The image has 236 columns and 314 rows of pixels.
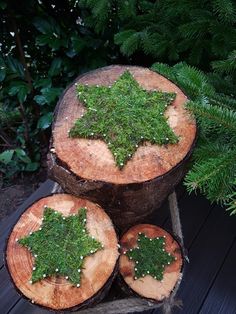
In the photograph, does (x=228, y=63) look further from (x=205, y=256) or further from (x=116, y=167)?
(x=205, y=256)

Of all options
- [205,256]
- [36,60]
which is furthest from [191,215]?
[36,60]

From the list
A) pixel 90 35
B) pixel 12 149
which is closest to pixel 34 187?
pixel 12 149

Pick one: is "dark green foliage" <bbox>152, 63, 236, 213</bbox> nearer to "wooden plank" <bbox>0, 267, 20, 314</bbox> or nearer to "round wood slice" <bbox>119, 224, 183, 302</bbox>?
"round wood slice" <bbox>119, 224, 183, 302</bbox>

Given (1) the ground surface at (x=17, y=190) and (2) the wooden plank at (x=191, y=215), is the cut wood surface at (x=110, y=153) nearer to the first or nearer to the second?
(2) the wooden plank at (x=191, y=215)

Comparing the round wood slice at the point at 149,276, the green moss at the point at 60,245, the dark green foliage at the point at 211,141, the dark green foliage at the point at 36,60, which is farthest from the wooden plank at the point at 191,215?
the dark green foliage at the point at 36,60

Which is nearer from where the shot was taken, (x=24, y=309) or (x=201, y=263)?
(x=24, y=309)

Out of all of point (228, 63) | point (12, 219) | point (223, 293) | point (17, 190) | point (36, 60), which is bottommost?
point (223, 293)

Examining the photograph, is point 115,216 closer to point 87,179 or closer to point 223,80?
point 87,179
